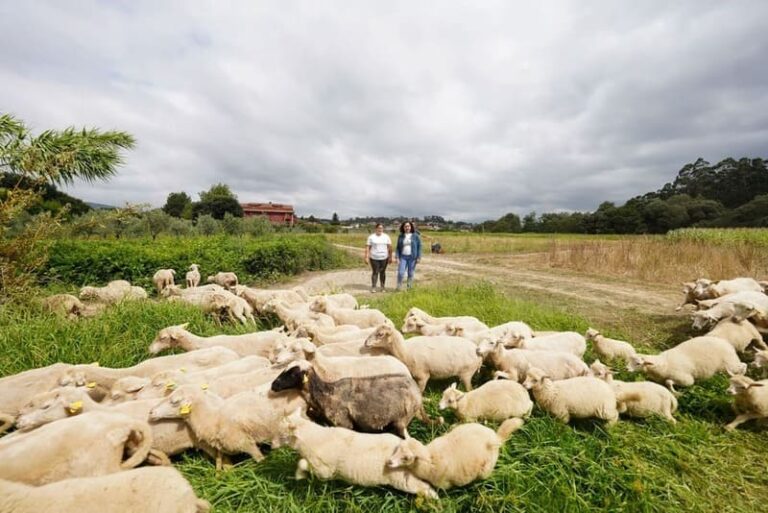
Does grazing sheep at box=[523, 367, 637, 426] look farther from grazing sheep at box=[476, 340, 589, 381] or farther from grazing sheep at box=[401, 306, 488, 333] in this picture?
grazing sheep at box=[401, 306, 488, 333]

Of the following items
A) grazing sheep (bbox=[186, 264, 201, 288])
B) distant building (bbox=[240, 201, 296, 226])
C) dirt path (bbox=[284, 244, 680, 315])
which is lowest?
dirt path (bbox=[284, 244, 680, 315])

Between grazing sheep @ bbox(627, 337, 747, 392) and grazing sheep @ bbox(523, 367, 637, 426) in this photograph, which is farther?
grazing sheep @ bbox(627, 337, 747, 392)

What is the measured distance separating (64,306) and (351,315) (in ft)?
19.4

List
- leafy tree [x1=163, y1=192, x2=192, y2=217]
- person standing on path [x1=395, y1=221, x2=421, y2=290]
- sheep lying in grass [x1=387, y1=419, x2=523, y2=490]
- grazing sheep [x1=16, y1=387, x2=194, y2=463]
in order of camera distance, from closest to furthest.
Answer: sheep lying in grass [x1=387, y1=419, x2=523, y2=490]
grazing sheep [x1=16, y1=387, x2=194, y2=463]
person standing on path [x1=395, y1=221, x2=421, y2=290]
leafy tree [x1=163, y1=192, x2=192, y2=217]

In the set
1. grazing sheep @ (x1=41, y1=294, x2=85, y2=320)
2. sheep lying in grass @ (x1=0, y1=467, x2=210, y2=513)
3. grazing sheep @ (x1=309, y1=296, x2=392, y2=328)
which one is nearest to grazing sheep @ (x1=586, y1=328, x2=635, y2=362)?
grazing sheep @ (x1=309, y1=296, x2=392, y2=328)

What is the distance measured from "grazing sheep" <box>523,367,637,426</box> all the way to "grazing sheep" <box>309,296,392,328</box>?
3738 millimetres

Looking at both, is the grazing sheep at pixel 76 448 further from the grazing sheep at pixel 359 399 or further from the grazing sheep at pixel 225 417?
the grazing sheep at pixel 359 399

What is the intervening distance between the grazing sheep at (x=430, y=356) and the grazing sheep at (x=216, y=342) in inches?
69.0

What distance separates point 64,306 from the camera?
278 inches

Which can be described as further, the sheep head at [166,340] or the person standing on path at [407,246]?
the person standing on path at [407,246]

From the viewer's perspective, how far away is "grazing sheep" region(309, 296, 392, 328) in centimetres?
730

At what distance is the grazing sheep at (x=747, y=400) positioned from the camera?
4.00 meters

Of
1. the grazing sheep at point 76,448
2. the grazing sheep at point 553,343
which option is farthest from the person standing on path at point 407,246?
the grazing sheep at point 76,448

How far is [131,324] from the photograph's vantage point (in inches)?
248
